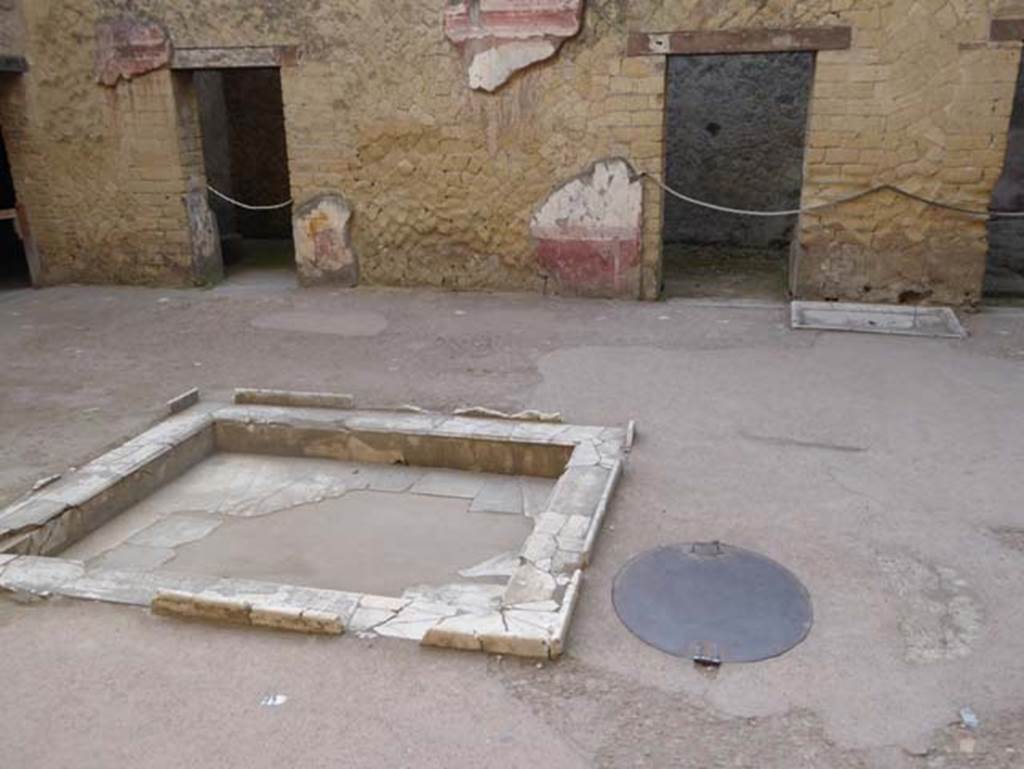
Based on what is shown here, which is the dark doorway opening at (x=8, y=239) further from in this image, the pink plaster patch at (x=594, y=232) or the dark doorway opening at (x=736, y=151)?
the dark doorway opening at (x=736, y=151)

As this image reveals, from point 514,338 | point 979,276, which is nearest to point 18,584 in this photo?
point 514,338

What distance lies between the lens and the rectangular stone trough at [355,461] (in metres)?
3.54

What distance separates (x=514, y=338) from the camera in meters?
7.48

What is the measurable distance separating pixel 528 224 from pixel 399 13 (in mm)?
2278

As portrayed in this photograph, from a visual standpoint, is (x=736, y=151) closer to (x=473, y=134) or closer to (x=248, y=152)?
(x=473, y=134)

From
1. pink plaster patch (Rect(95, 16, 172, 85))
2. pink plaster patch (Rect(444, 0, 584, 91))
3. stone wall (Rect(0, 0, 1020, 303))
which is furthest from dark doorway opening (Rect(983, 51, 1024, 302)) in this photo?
pink plaster patch (Rect(95, 16, 172, 85))

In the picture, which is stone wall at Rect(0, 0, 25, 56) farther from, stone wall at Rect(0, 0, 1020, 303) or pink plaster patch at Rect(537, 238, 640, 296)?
pink plaster patch at Rect(537, 238, 640, 296)

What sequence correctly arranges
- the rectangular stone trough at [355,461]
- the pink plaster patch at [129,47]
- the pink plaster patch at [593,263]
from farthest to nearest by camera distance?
the pink plaster patch at [129,47] → the pink plaster patch at [593,263] → the rectangular stone trough at [355,461]

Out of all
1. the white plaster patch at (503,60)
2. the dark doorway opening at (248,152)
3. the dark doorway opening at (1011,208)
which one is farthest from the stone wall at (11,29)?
the dark doorway opening at (1011,208)

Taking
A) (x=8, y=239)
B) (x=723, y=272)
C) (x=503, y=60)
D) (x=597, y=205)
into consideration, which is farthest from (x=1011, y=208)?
(x=8, y=239)

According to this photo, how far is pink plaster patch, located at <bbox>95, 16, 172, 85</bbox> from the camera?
8.89 m

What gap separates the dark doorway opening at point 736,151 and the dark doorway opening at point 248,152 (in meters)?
5.20

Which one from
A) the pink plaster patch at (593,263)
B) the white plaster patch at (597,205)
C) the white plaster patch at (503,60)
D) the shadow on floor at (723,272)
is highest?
the white plaster patch at (503,60)

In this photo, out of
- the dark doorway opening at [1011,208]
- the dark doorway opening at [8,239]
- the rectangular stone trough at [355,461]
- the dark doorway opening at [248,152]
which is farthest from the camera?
the dark doorway opening at [248,152]
